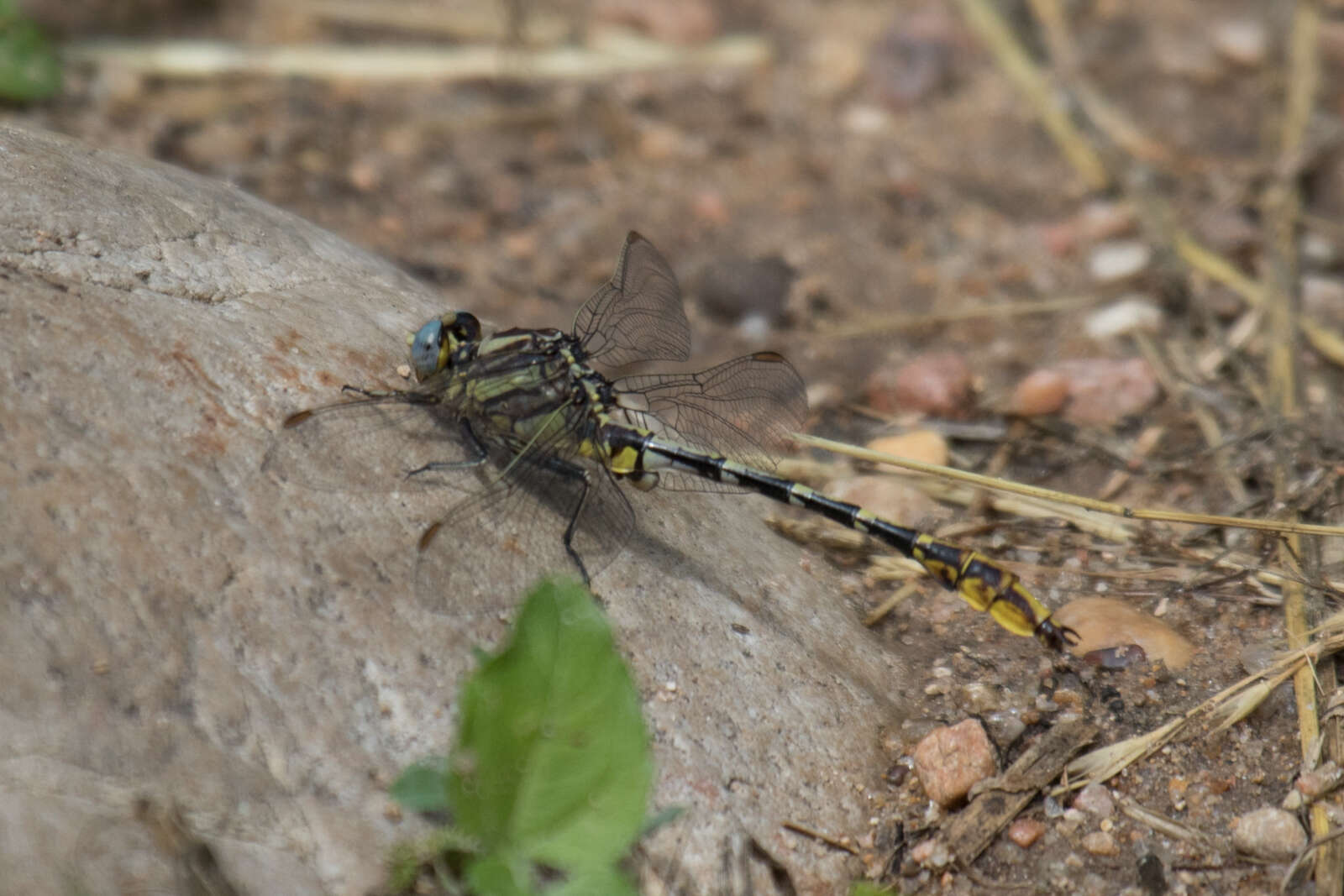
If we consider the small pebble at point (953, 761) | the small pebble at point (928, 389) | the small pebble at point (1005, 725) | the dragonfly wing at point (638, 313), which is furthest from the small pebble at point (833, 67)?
the small pebble at point (953, 761)

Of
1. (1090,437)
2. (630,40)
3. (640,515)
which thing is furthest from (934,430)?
(630,40)

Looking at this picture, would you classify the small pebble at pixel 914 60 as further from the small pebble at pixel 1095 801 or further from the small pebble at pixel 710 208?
the small pebble at pixel 1095 801

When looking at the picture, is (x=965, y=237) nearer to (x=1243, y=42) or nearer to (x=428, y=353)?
(x=1243, y=42)

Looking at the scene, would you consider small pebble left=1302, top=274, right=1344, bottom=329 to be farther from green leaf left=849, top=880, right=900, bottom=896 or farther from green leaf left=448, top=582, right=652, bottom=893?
green leaf left=448, top=582, right=652, bottom=893

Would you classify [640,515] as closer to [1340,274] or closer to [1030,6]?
[1340,274]

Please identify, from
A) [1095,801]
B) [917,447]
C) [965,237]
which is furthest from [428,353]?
[965,237]

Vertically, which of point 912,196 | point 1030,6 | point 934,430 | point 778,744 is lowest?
point 778,744

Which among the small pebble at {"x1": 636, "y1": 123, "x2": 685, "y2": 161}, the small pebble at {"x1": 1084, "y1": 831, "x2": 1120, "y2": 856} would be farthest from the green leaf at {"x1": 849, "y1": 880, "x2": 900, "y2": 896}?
the small pebble at {"x1": 636, "y1": 123, "x2": 685, "y2": 161}
